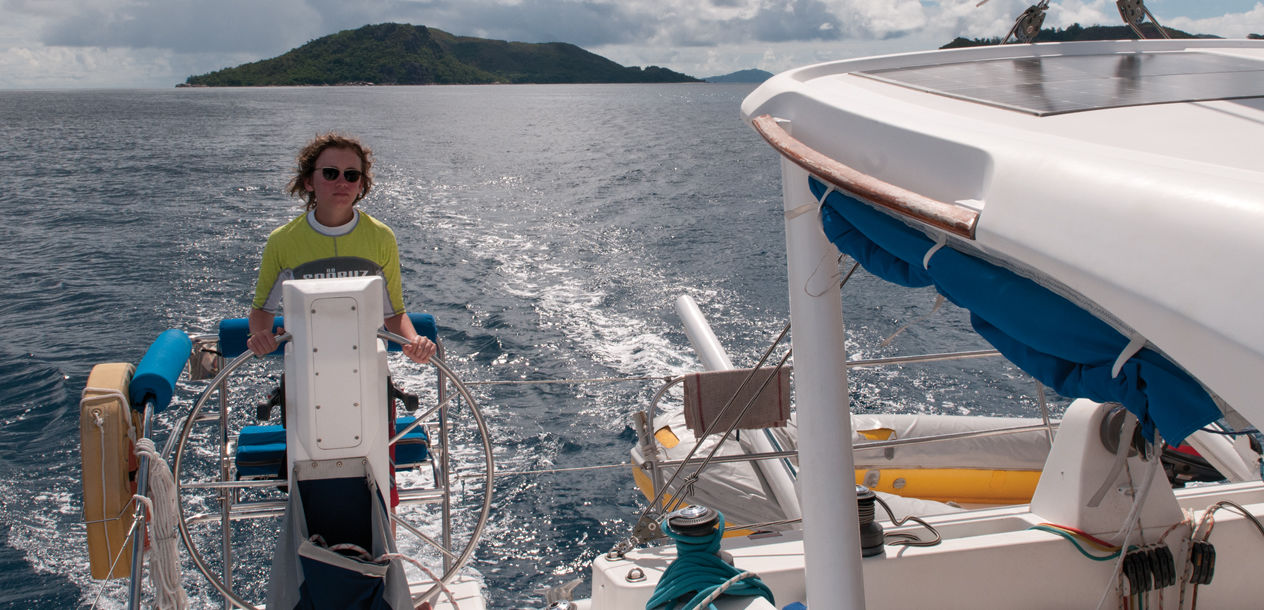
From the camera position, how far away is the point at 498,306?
34.0 ft

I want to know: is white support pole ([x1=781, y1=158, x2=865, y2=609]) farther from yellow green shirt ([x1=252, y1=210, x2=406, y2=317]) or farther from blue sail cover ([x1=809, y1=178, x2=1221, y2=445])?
yellow green shirt ([x1=252, y1=210, x2=406, y2=317])

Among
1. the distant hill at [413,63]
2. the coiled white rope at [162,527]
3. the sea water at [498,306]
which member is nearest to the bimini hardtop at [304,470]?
the coiled white rope at [162,527]

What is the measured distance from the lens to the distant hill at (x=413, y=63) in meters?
117

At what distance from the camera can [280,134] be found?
1183 inches

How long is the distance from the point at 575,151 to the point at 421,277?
1679 cm

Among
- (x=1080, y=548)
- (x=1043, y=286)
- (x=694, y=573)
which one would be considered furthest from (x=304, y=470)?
(x=1080, y=548)

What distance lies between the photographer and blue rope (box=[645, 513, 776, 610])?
6.55 feet

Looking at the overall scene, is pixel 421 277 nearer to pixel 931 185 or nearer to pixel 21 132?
pixel 931 185

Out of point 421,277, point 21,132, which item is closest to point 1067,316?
point 421,277

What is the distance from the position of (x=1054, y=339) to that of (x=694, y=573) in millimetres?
1145

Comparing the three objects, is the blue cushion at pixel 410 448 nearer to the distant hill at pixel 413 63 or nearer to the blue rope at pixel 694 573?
the blue rope at pixel 694 573

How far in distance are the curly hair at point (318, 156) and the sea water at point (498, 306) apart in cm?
→ 152

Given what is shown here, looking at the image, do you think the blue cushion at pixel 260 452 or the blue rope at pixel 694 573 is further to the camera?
the blue cushion at pixel 260 452

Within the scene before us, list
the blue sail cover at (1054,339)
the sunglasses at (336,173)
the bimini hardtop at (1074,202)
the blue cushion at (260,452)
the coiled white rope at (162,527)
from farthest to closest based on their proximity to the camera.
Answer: the sunglasses at (336,173)
the blue cushion at (260,452)
the coiled white rope at (162,527)
the blue sail cover at (1054,339)
the bimini hardtop at (1074,202)
